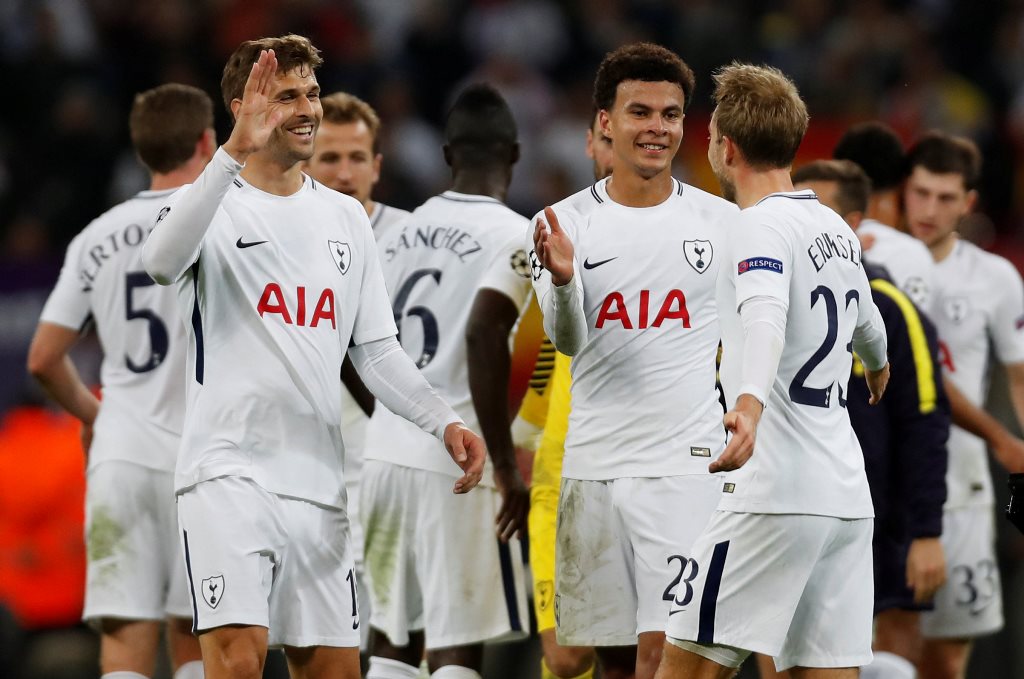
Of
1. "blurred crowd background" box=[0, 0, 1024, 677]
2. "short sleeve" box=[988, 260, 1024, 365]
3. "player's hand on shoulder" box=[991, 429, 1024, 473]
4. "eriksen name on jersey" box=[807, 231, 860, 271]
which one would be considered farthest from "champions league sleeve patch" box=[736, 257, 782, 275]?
"blurred crowd background" box=[0, 0, 1024, 677]

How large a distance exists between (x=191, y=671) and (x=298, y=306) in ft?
7.07

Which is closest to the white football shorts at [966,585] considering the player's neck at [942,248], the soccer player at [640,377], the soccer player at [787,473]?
Answer: the player's neck at [942,248]

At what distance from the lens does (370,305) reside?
5.57 m

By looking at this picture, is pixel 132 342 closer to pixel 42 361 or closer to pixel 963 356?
pixel 42 361

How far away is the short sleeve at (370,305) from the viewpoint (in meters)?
5.55

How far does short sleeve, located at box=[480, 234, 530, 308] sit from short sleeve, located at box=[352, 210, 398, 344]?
0.89 m

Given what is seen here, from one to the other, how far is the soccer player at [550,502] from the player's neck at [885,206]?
7.05ft

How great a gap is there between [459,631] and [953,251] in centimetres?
359

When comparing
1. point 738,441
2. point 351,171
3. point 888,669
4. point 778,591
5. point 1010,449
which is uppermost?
point 351,171

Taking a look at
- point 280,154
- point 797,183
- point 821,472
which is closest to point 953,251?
point 797,183

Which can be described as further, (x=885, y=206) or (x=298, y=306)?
(x=885, y=206)

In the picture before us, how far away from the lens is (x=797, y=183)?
24.1ft

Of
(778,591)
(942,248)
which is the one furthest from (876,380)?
(942,248)

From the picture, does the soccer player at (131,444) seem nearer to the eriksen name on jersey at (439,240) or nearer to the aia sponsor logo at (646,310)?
the eriksen name on jersey at (439,240)
